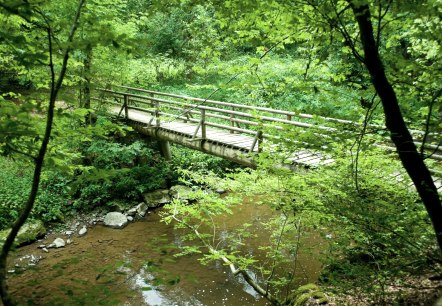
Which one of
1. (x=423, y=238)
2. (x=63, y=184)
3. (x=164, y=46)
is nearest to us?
(x=423, y=238)

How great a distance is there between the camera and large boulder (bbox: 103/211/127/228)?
8422mm

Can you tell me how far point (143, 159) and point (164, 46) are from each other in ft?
26.4

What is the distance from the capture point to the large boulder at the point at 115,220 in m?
8.42

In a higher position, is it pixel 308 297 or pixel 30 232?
pixel 308 297

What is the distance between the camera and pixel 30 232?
298 inches

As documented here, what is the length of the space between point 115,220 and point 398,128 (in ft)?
25.9

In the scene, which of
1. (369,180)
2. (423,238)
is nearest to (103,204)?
(369,180)

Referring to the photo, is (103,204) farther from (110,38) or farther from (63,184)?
(110,38)

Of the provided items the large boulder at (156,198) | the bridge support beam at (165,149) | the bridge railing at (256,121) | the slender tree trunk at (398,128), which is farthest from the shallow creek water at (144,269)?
the bridge support beam at (165,149)

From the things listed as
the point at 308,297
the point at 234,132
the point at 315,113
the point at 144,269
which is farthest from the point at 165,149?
the point at 315,113

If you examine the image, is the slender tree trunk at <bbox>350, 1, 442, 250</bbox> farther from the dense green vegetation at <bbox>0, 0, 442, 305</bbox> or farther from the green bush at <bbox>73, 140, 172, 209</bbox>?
the green bush at <bbox>73, 140, 172, 209</bbox>

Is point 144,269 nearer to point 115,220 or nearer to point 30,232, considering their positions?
point 115,220

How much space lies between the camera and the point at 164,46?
16812mm

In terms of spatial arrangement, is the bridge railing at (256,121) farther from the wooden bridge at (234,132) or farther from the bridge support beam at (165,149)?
the bridge support beam at (165,149)
